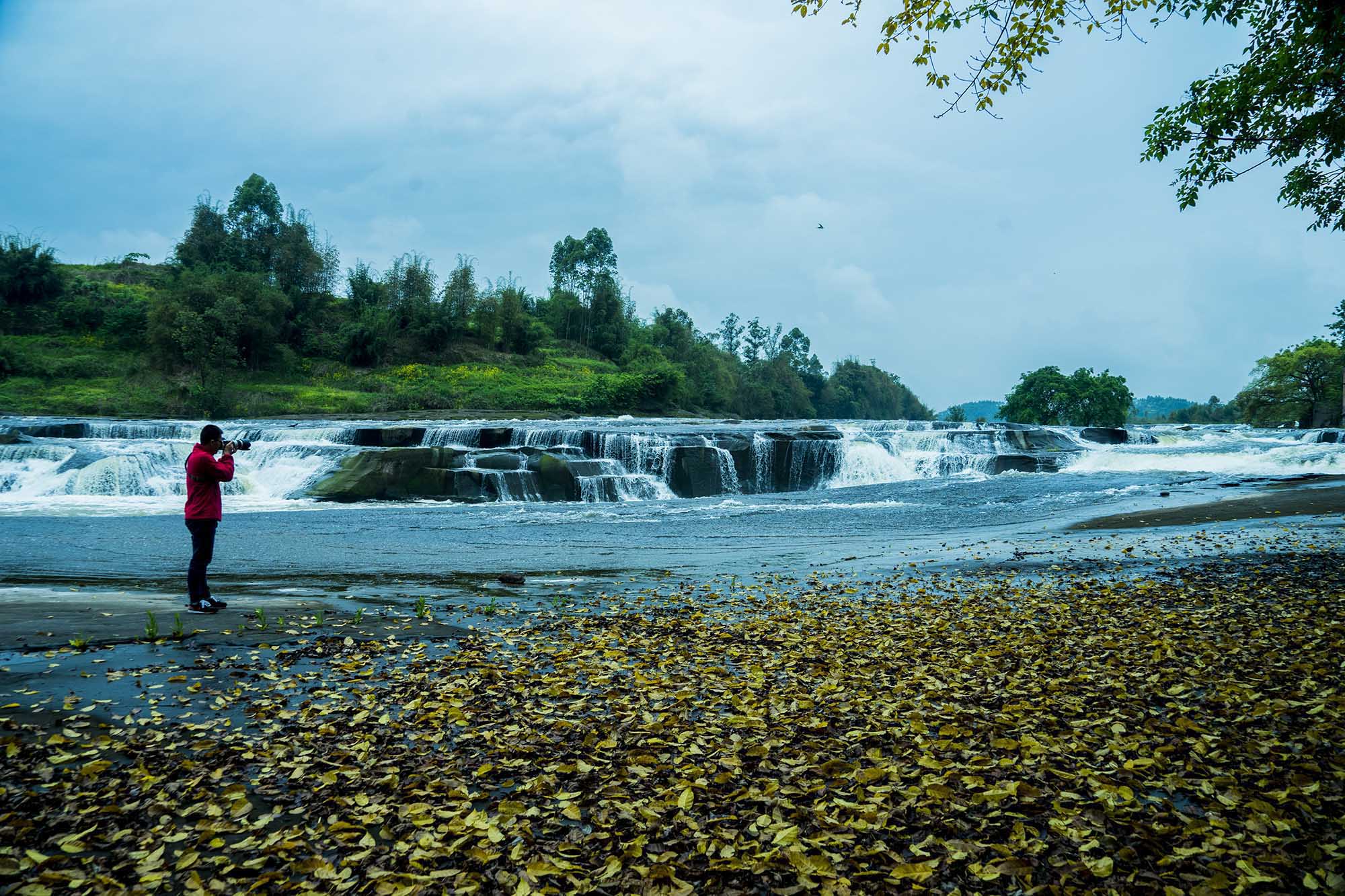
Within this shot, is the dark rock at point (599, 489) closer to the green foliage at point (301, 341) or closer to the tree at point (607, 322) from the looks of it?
the green foliage at point (301, 341)

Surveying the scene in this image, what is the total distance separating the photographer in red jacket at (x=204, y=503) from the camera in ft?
29.3

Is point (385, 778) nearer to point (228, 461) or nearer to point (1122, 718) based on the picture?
point (1122, 718)

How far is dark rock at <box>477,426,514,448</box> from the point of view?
32219mm

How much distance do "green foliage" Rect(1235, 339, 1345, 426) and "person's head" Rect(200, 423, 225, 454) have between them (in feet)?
214

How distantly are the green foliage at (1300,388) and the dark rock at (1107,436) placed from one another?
23.6 meters

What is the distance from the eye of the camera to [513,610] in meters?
9.82

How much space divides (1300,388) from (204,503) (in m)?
67.9

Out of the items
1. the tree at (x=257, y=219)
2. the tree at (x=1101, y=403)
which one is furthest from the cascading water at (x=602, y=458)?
the tree at (x=257, y=219)

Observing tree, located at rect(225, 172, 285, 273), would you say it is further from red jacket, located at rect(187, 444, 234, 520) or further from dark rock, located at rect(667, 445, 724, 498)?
red jacket, located at rect(187, 444, 234, 520)

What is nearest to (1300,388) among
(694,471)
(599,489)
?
(694,471)

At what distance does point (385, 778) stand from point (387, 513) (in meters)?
18.4

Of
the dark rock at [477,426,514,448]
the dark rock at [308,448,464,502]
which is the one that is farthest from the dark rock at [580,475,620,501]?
the dark rock at [477,426,514,448]

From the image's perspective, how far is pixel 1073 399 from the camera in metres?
68.6

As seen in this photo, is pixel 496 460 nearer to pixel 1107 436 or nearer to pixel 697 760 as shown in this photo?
pixel 697 760
